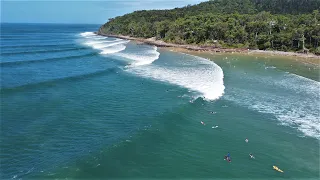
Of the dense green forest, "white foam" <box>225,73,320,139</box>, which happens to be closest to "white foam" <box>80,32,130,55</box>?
the dense green forest

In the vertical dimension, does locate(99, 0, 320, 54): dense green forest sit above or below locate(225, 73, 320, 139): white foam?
above

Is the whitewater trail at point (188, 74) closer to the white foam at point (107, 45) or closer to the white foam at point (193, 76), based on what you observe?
the white foam at point (193, 76)

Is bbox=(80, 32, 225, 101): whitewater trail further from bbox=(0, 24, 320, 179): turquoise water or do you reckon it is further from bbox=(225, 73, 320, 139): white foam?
bbox=(225, 73, 320, 139): white foam

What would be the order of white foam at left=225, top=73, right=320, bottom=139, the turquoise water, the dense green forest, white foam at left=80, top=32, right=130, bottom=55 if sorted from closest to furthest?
the turquoise water < white foam at left=225, top=73, right=320, bottom=139 < the dense green forest < white foam at left=80, top=32, right=130, bottom=55

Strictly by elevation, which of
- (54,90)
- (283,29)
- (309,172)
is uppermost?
(283,29)

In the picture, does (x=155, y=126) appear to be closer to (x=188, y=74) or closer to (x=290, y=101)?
(x=290, y=101)

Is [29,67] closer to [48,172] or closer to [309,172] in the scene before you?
[48,172]

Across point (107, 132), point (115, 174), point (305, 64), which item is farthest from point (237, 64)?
point (115, 174)
